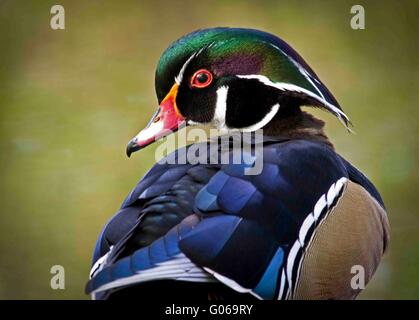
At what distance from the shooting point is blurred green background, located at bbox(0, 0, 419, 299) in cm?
281

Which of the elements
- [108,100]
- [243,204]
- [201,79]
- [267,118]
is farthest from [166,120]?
[108,100]

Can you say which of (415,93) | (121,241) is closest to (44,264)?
(121,241)

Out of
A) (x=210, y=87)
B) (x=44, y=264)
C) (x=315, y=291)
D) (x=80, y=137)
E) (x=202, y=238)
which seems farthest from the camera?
(x=80, y=137)

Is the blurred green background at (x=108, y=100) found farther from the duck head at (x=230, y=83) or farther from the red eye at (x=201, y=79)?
the red eye at (x=201, y=79)

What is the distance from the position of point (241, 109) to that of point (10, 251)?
1.14m

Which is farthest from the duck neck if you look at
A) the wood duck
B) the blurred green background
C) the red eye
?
the blurred green background

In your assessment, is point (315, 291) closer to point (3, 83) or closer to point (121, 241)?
point (121, 241)

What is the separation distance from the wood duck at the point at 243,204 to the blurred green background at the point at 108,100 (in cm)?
79

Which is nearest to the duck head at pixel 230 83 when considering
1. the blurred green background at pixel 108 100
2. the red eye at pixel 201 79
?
the red eye at pixel 201 79

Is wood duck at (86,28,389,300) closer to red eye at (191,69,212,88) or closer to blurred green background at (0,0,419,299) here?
red eye at (191,69,212,88)

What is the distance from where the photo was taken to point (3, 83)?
3.06 meters

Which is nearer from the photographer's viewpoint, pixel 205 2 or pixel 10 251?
pixel 10 251

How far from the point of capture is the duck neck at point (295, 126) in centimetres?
206

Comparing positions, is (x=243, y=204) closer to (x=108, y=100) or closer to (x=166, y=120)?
(x=166, y=120)
